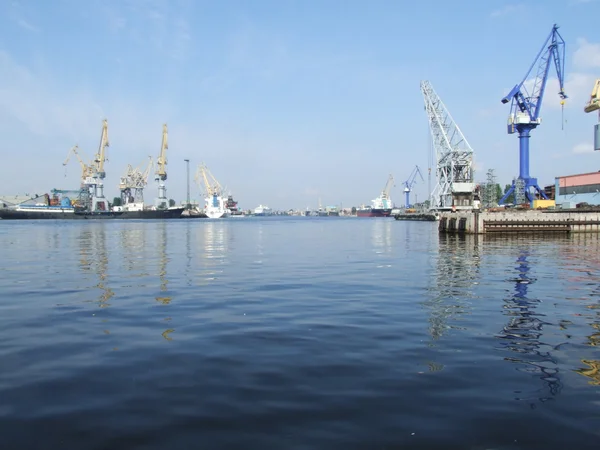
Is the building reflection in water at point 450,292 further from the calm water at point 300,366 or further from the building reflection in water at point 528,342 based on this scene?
the building reflection in water at point 528,342

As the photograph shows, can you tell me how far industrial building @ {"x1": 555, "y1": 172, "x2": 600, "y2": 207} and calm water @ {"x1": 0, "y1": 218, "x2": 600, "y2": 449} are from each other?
8762 centimetres

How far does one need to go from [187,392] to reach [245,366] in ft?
5.15

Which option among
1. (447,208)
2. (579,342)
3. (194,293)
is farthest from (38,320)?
(447,208)

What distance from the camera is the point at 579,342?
10.9 metres

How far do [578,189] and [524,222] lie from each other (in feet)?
154

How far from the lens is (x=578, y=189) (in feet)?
329

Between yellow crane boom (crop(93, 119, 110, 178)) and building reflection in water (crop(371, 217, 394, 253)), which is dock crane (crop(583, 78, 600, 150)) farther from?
yellow crane boom (crop(93, 119, 110, 178))

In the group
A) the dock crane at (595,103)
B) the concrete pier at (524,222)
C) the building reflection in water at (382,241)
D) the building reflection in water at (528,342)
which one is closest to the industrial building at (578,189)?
the dock crane at (595,103)

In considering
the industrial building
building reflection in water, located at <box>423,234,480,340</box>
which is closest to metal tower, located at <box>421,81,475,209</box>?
the industrial building

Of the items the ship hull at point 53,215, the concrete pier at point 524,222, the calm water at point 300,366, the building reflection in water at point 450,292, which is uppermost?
the ship hull at point 53,215

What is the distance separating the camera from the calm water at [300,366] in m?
6.38

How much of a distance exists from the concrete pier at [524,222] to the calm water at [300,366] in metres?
43.9

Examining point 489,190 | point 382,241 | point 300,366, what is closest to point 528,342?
point 300,366

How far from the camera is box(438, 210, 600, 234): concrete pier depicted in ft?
205
